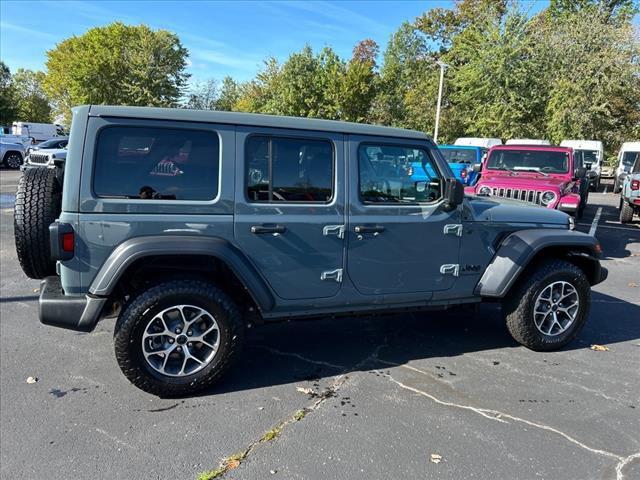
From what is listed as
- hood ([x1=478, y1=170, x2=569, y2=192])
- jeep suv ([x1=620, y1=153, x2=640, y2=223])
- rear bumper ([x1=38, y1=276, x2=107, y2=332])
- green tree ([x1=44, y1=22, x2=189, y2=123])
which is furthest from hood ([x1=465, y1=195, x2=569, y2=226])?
green tree ([x1=44, y1=22, x2=189, y2=123])

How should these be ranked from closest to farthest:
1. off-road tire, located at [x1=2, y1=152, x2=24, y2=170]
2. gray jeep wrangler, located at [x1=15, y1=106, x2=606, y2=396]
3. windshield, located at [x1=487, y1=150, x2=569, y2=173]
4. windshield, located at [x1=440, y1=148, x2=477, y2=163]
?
gray jeep wrangler, located at [x1=15, y1=106, x2=606, y2=396], windshield, located at [x1=487, y1=150, x2=569, y2=173], windshield, located at [x1=440, y1=148, x2=477, y2=163], off-road tire, located at [x1=2, y1=152, x2=24, y2=170]

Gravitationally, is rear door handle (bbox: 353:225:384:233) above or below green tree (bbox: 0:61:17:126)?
below

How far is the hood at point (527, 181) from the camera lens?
8.70 meters

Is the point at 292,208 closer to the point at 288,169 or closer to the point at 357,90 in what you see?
the point at 288,169

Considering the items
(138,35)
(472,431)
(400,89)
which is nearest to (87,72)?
(138,35)

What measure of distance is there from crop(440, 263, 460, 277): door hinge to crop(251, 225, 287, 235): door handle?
1370 mm

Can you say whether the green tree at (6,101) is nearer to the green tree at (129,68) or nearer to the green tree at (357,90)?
the green tree at (129,68)

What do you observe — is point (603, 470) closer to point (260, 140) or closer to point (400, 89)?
point (260, 140)

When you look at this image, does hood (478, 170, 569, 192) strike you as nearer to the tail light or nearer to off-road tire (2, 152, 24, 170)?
the tail light

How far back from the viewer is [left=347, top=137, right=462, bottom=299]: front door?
365 centimetres

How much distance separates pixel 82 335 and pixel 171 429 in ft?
6.15

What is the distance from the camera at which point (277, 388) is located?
357 cm

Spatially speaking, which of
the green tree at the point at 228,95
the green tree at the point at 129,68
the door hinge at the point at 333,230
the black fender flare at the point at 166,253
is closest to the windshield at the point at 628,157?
the door hinge at the point at 333,230

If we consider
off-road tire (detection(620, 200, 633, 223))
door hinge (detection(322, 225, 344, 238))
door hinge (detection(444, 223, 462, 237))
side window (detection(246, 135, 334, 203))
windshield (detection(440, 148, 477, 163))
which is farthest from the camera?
windshield (detection(440, 148, 477, 163))
